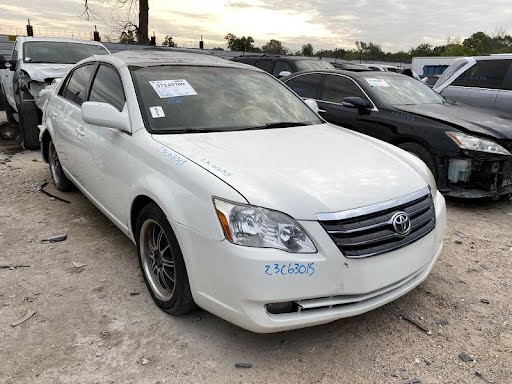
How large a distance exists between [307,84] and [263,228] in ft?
17.2

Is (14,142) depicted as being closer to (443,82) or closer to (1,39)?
(443,82)

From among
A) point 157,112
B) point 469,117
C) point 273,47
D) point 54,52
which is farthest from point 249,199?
point 273,47

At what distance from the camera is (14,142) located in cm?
812

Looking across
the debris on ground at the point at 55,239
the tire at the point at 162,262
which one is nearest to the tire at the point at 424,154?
the tire at the point at 162,262

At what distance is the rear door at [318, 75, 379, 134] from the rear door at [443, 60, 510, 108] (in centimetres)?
272

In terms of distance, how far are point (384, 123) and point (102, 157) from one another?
368 centimetres

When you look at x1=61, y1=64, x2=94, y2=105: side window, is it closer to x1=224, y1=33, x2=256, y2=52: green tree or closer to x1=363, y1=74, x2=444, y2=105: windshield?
x1=363, y1=74, x2=444, y2=105: windshield

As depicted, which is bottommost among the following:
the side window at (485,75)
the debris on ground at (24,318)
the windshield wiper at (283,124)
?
the debris on ground at (24,318)

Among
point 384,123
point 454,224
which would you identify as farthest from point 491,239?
point 384,123

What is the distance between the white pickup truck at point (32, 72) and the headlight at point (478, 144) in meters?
5.59

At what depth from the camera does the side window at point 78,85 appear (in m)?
4.20

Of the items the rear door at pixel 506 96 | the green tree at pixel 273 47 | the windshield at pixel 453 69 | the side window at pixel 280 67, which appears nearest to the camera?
the rear door at pixel 506 96

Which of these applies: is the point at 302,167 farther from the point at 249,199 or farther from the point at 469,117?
the point at 469,117

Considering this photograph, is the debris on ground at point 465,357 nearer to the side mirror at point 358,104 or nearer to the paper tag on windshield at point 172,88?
the paper tag on windshield at point 172,88
